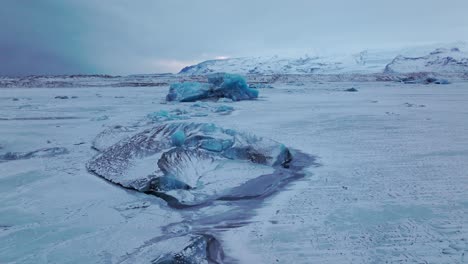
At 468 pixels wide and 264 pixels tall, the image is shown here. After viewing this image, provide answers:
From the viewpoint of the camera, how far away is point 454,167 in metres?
3.24

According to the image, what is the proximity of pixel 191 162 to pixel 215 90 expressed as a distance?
29.7 ft

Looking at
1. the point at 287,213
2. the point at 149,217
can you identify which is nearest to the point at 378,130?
→ the point at 287,213

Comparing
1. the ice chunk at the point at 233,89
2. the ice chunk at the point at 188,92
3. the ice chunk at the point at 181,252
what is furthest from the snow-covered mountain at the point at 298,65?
the ice chunk at the point at 181,252

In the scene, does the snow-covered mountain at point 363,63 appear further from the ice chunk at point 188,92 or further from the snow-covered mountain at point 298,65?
the ice chunk at point 188,92

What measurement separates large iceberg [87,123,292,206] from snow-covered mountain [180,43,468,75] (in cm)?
5226

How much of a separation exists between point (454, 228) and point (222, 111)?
257 inches

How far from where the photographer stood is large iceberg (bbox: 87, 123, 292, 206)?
276cm

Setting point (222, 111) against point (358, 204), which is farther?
point (222, 111)

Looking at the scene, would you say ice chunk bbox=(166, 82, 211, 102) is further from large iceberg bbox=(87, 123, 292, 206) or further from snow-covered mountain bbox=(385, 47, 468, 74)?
snow-covered mountain bbox=(385, 47, 468, 74)

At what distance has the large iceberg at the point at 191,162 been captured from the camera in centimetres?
276

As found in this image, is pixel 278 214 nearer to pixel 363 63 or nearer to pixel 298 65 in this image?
pixel 363 63

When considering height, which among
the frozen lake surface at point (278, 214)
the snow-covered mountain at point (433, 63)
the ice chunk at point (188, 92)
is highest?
the snow-covered mountain at point (433, 63)

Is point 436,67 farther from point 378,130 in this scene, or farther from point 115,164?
point 115,164

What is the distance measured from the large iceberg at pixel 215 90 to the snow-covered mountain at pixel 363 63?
45.1 metres
